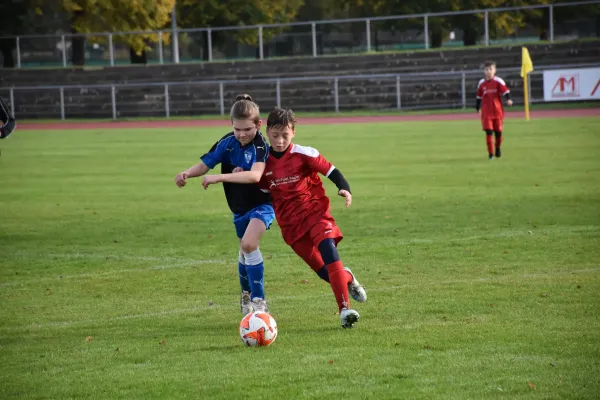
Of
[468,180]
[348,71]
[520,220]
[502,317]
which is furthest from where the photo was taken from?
[348,71]

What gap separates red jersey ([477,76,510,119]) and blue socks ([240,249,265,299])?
53.9 ft

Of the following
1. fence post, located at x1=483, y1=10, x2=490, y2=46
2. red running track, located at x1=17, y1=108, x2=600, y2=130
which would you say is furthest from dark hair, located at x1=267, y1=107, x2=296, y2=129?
Answer: fence post, located at x1=483, y1=10, x2=490, y2=46

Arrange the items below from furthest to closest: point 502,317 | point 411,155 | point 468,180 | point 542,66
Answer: point 542,66 < point 411,155 < point 468,180 < point 502,317

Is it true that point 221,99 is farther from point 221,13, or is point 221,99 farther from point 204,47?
point 221,13

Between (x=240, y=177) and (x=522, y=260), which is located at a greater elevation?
(x=240, y=177)

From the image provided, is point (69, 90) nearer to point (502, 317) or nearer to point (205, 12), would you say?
point (205, 12)

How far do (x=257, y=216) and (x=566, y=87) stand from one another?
111ft

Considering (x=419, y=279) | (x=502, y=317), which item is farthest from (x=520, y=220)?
(x=502, y=317)

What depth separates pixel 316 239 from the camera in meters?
7.92

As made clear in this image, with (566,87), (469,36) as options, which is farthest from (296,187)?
(469,36)

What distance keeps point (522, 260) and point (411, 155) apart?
14289 millimetres

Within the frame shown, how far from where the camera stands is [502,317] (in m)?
7.79

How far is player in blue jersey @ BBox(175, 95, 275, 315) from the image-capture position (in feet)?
26.3

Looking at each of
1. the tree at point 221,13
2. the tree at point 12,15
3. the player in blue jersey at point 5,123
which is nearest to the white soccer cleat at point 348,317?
the player in blue jersey at point 5,123
